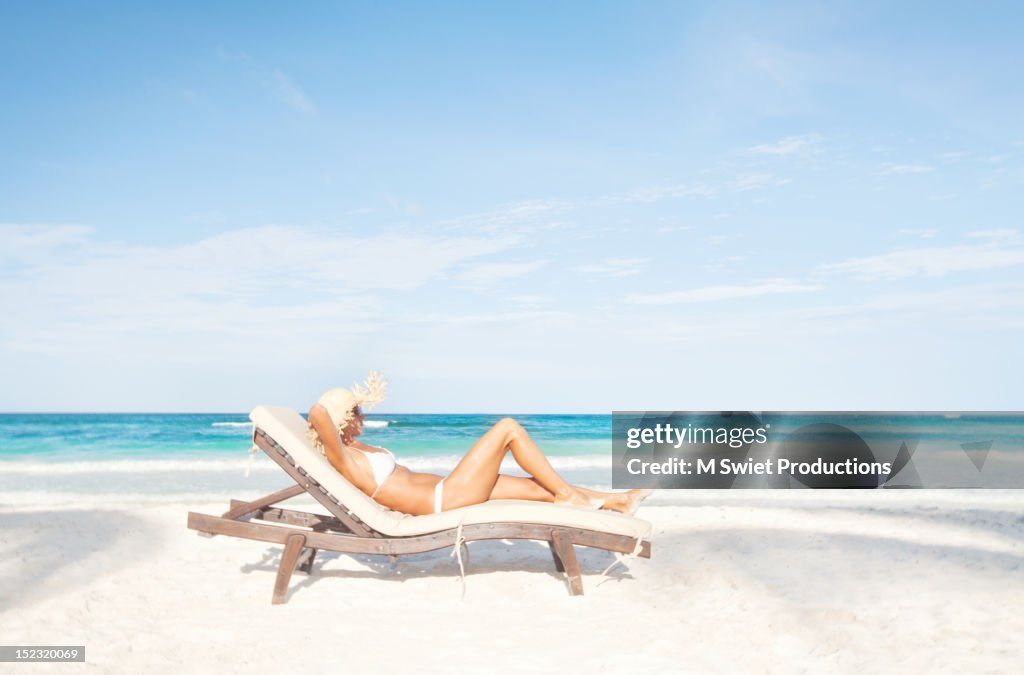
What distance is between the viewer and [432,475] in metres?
5.54

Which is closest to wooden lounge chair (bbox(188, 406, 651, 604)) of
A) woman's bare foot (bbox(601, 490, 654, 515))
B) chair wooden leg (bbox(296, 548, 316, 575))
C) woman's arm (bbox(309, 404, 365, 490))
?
woman's arm (bbox(309, 404, 365, 490))

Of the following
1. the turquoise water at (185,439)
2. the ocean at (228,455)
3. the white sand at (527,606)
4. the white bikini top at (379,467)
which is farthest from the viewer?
the turquoise water at (185,439)

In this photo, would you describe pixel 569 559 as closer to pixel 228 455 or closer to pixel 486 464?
pixel 486 464

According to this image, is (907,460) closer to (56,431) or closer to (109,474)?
(109,474)

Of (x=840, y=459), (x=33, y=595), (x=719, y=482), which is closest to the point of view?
(x=33, y=595)

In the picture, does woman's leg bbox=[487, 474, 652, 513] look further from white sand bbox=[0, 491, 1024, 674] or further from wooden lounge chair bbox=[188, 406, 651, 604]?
white sand bbox=[0, 491, 1024, 674]

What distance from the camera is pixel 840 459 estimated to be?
3234cm

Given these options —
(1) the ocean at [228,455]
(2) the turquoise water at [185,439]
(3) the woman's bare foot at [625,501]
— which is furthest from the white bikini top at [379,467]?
(2) the turquoise water at [185,439]

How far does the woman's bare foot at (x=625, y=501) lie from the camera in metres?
5.50

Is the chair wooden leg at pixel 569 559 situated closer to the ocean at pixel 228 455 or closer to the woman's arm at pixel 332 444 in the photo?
the woman's arm at pixel 332 444

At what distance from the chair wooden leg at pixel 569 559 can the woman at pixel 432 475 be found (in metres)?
0.39

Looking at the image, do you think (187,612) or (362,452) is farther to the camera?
(362,452)

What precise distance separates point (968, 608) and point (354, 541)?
3.86 metres

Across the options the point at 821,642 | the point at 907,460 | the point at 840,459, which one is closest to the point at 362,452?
the point at 821,642
